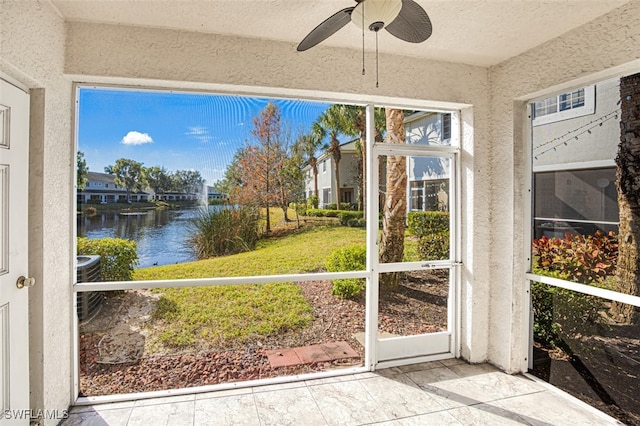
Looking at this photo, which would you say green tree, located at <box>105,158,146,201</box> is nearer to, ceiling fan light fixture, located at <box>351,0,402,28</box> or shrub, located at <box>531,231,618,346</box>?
ceiling fan light fixture, located at <box>351,0,402,28</box>

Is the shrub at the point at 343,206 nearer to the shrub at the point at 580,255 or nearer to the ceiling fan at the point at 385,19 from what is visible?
the ceiling fan at the point at 385,19

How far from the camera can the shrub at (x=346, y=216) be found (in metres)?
3.49

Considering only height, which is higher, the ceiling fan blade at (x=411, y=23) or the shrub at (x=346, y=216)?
the ceiling fan blade at (x=411, y=23)

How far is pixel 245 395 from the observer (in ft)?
9.67

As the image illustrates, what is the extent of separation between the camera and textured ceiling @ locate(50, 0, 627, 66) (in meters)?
2.38

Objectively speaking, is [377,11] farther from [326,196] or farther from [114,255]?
[114,255]

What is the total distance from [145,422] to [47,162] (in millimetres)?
2041

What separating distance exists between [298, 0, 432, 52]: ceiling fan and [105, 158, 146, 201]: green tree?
1840mm

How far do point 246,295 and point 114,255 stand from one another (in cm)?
120

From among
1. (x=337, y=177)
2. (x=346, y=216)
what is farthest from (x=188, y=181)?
(x=346, y=216)

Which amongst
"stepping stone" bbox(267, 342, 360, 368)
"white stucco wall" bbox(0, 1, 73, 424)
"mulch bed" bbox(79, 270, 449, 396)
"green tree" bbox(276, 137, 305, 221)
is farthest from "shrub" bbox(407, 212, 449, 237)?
"white stucco wall" bbox(0, 1, 73, 424)

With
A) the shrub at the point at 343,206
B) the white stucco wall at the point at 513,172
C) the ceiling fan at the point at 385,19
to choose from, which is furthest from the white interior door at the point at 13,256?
the white stucco wall at the point at 513,172

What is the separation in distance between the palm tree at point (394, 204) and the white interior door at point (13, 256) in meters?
2.89

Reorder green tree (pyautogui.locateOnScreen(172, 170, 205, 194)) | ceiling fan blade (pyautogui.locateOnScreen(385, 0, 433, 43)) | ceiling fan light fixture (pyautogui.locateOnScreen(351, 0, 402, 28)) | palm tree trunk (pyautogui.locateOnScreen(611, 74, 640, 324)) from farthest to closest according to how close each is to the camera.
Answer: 1. green tree (pyautogui.locateOnScreen(172, 170, 205, 194))
2. palm tree trunk (pyautogui.locateOnScreen(611, 74, 640, 324))
3. ceiling fan blade (pyautogui.locateOnScreen(385, 0, 433, 43))
4. ceiling fan light fixture (pyautogui.locateOnScreen(351, 0, 402, 28))
